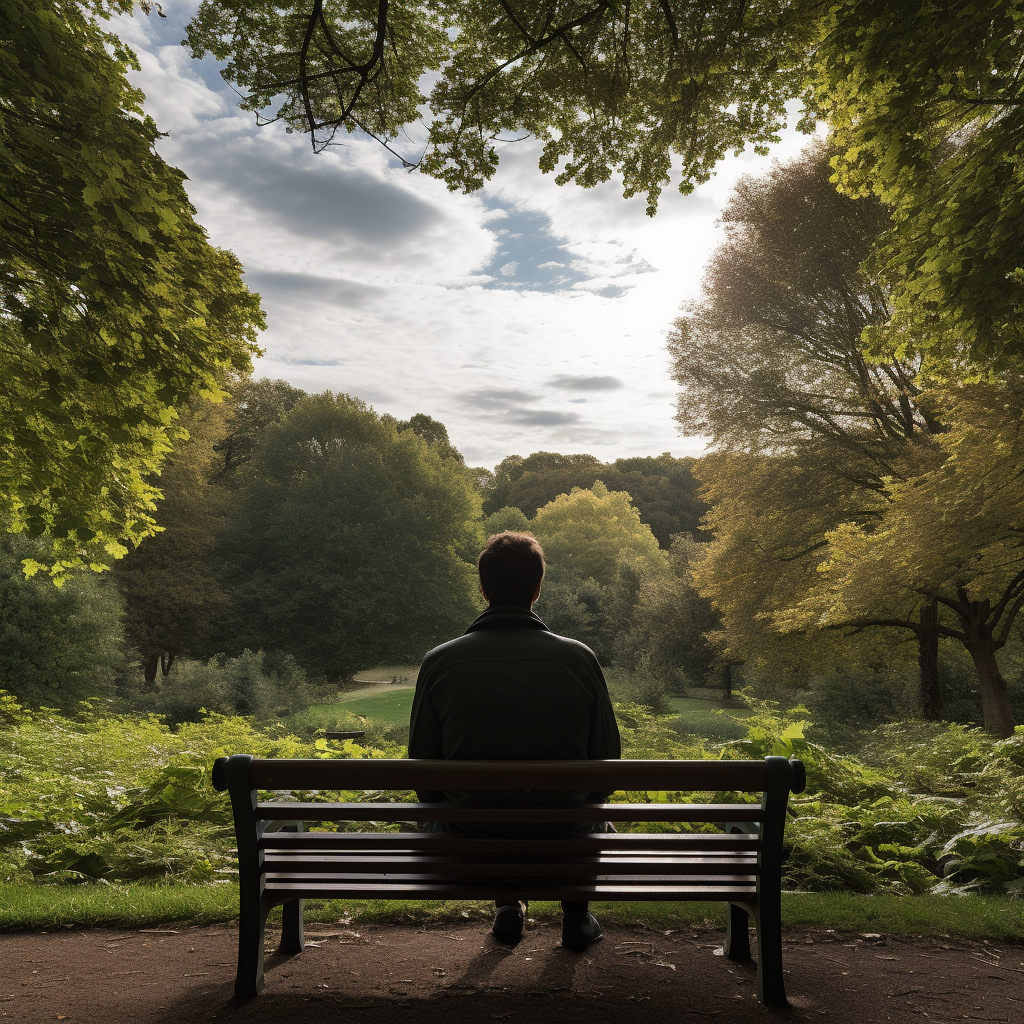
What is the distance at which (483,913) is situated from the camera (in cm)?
406

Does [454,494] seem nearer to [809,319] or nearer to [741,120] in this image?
[809,319]

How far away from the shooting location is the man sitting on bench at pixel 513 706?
2.93m

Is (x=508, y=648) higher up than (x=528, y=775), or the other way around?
(x=508, y=648)

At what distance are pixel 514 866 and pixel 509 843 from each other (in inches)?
3.9

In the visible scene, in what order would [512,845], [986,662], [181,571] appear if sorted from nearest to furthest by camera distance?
[512,845] < [986,662] < [181,571]

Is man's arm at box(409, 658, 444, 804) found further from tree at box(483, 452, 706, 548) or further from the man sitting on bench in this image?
tree at box(483, 452, 706, 548)

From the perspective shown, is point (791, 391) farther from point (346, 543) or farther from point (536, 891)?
point (346, 543)

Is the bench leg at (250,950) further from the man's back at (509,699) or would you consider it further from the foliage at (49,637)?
the foliage at (49,637)

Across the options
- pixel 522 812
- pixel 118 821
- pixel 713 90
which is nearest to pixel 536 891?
pixel 522 812

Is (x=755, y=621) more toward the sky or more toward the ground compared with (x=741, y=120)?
more toward the ground

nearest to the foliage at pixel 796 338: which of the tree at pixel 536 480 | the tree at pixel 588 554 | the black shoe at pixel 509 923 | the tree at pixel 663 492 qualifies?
the tree at pixel 588 554

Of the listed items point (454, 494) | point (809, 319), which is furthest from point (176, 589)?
point (809, 319)

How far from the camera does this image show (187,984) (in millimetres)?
3176

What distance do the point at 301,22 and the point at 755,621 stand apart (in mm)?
16296
